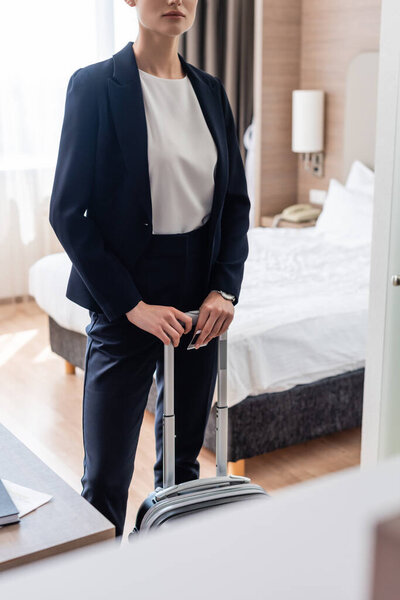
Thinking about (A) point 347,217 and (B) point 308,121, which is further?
(B) point 308,121

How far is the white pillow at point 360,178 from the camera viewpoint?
464 cm

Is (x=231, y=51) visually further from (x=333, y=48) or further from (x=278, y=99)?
(x=333, y=48)

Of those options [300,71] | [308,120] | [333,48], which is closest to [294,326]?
[308,120]

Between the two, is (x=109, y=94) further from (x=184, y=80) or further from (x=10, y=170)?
(x=10, y=170)

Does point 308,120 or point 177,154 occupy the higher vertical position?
point 308,120

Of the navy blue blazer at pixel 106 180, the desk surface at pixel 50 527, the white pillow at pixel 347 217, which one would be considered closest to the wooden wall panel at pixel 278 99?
the white pillow at pixel 347 217

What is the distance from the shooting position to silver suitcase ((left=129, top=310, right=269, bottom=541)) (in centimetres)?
153

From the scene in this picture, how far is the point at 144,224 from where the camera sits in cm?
167

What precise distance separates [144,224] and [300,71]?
4088mm

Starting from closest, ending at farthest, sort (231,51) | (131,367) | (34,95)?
(131,367) → (34,95) → (231,51)

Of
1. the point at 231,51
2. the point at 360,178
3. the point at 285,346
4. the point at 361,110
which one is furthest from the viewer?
the point at 231,51

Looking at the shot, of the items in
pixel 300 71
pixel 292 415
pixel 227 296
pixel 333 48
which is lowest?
pixel 292 415

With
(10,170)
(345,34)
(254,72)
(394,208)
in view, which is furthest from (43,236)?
(394,208)

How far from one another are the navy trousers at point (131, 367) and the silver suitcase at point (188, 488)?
107 millimetres
